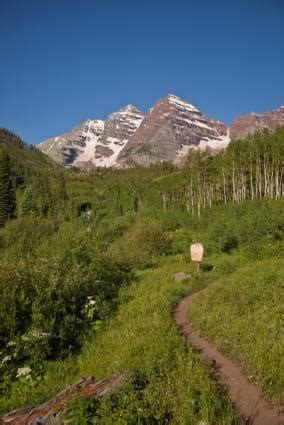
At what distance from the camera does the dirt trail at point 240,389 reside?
6.54 meters

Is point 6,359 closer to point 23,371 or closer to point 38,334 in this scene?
point 23,371

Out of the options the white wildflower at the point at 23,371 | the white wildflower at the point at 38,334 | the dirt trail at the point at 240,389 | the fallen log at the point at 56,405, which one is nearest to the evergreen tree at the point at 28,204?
the white wildflower at the point at 38,334

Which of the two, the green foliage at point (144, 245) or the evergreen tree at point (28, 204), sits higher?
the evergreen tree at point (28, 204)

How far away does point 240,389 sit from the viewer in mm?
7555

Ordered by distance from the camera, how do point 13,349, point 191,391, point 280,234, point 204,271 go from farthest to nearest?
point 280,234 → point 204,271 → point 13,349 → point 191,391

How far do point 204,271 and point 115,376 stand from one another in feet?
47.4

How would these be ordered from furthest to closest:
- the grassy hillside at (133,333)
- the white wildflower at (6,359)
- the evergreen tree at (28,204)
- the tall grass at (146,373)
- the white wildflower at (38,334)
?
the evergreen tree at (28,204) < the white wildflower at (38,334) < the white wildflower at (6,359) < the grassy hillside at (133,333) < the tall grass at (146,373)

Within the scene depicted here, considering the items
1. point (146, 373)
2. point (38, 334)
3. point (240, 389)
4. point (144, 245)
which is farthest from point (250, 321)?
point (144, 245)

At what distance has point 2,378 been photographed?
31.0 feet

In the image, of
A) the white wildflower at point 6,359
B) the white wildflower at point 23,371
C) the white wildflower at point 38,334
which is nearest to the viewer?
the white wildflower at point 23,371

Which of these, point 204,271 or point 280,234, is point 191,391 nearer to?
point 204,271

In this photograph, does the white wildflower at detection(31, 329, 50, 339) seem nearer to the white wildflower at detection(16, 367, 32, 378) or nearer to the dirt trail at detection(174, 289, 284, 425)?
the white wildflower at detection(16, 367, 32, 378)

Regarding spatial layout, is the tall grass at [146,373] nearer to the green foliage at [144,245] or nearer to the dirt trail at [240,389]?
the dirt trail at [240,389]

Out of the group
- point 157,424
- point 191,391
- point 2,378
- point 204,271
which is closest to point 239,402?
point 191,391
